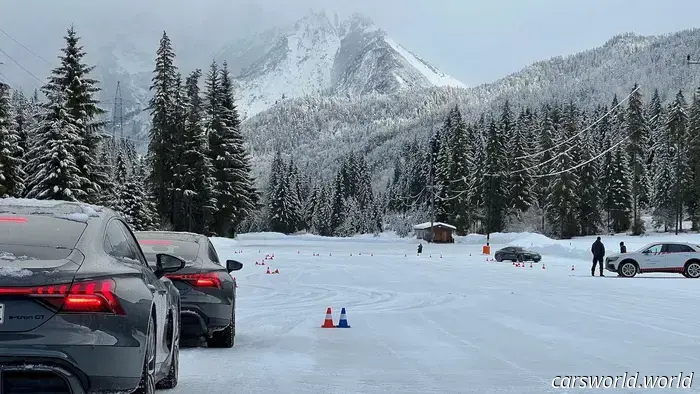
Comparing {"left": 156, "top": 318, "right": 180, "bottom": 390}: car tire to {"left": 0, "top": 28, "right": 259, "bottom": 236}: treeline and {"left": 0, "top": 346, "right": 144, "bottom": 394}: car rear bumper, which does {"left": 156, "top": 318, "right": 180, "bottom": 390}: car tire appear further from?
{"left": 0, "top": 28, "right": 259, "bottom": 236}: treeline

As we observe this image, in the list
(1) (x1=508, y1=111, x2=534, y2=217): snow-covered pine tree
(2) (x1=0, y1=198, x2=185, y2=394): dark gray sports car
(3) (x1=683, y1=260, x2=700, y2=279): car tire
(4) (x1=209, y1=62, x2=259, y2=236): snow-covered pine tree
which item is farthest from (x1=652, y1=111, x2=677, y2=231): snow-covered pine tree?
(2) (x1=0, y1=198, x2=185, y2=394): dark gray sports car

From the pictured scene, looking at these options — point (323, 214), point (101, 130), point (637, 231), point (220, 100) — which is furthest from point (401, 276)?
point (323, 214)

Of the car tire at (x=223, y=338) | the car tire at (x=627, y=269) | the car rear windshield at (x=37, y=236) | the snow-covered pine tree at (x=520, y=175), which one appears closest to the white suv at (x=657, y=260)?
the car tire at (x=627, y=269)

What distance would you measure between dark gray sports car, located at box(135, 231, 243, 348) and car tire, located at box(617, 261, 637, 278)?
983 inches

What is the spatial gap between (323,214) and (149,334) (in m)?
136

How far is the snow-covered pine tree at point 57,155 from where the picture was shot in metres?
43.4

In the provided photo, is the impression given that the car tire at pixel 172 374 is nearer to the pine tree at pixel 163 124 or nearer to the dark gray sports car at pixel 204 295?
the dark gray sports car at pixel 204 295

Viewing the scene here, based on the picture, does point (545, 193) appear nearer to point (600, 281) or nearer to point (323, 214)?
point (323, 214)

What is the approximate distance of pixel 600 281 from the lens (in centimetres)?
2891

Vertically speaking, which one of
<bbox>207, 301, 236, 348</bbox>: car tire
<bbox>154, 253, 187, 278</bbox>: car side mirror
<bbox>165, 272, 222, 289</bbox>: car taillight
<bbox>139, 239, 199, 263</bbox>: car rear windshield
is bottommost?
<bbox>207, 301, 236, 348</bbox>: car tire

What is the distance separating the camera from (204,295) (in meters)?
10.1

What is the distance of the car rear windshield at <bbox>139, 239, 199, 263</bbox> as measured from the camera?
35.0 ft

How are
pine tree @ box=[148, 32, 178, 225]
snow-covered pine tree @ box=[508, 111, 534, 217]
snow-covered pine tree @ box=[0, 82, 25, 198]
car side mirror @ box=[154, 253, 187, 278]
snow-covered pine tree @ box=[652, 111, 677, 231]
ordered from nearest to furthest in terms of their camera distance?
car side mirror @ box=[154, 253, 187, 278], snow-covered pine tree @ box=[0, 82, 25, 198], pine tree @ box=[148, 32, 178, 225], snow-covered pine tree @ box=[652, 111, 677, 231], snow-covered pine tree @ box=[508, 111, 534, 217]

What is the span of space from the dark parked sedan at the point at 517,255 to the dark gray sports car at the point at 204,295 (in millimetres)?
41850
